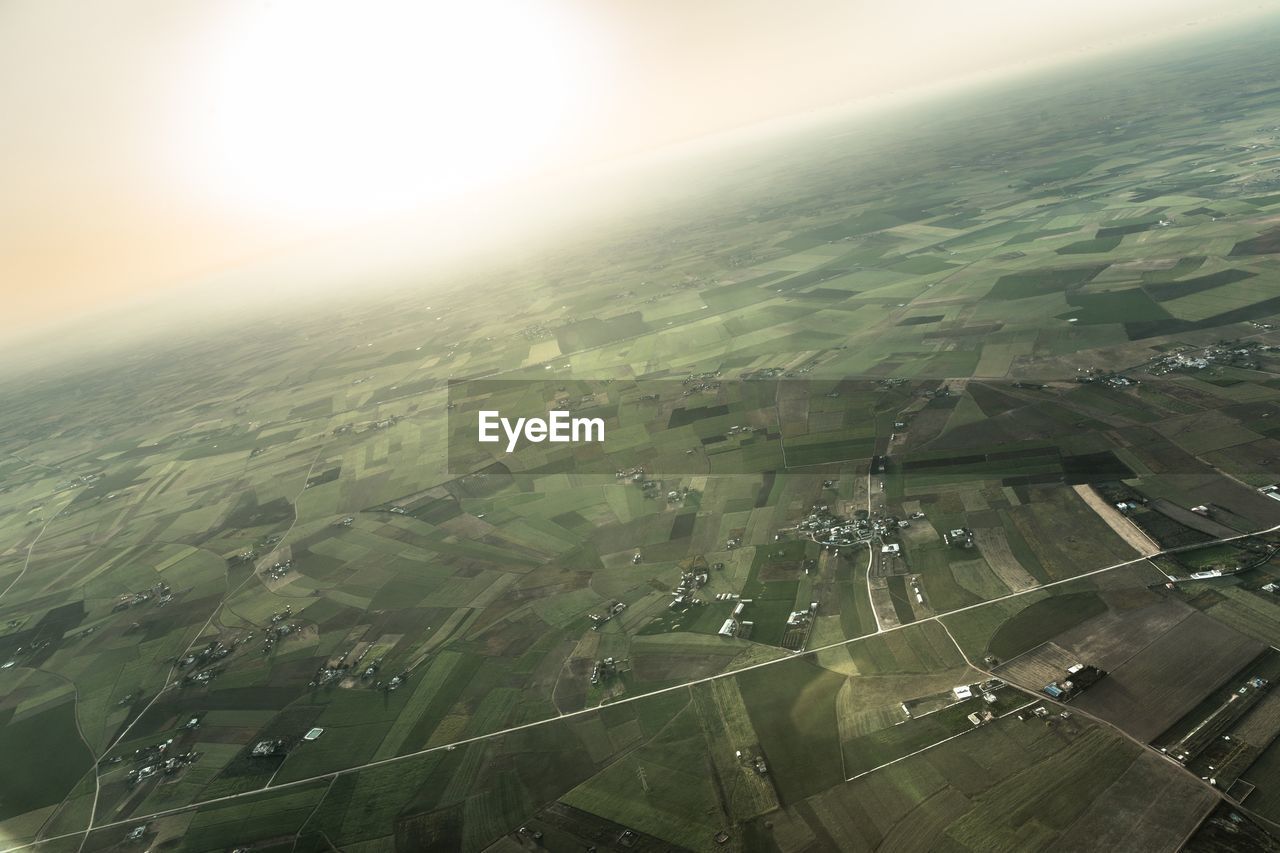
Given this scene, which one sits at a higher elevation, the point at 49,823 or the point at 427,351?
the point at 427,351

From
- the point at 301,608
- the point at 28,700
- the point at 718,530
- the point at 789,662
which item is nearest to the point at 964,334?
the point at 718,530

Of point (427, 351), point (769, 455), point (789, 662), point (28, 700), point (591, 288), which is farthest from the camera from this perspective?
point (591, 288)

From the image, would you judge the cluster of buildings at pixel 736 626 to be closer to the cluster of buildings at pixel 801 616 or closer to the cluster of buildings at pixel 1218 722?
the cluster of buildings at pixel 801 616

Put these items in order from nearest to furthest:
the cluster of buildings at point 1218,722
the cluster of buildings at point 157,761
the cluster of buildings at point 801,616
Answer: the cluster of buildings at point 1218,722, the cluster of buildings at point 157,761, the cluster of buildings at point 801,616

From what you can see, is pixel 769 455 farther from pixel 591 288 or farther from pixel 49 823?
pixel 591 288

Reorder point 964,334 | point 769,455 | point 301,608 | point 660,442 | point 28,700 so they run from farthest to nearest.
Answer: point 964,334, point 660,442, point 769,455, point 301,608, point 28,700

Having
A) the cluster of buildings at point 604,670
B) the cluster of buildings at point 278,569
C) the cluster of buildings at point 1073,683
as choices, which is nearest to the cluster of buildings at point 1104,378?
the cluster of buildings at point 1073,683

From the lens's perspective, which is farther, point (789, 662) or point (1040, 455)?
point (1040, 455)

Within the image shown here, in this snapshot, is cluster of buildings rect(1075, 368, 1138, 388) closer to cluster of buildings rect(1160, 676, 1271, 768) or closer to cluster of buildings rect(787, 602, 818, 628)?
cluster of buildings rect(1160, 676, 1271, 768)

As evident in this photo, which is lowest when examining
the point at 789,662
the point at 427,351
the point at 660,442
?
the point at 789,662
